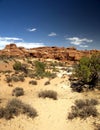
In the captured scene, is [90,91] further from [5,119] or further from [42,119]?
[5,119]

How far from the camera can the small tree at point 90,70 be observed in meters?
18.4

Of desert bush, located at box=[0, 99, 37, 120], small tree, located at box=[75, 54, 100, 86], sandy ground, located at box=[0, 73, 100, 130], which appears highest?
small tree, located at box=[75, 54, 100, 86]

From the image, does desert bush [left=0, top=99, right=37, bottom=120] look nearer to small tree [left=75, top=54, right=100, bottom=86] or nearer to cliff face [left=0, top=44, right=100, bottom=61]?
small tree [left=75, top=54, right=100, bottom=86]

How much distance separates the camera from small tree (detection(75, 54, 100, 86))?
1836 centimetres

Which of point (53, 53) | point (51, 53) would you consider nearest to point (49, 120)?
point (53, 53)

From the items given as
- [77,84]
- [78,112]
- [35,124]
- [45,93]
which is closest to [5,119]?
[35,124]

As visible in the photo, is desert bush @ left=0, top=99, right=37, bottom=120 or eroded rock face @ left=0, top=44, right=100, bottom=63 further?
eroded rock face @ left=0, top=44, right=100, bottom=63

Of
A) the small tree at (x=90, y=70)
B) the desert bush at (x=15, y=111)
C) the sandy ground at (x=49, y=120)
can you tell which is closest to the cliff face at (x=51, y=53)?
the small tree at (x=90, y=70)

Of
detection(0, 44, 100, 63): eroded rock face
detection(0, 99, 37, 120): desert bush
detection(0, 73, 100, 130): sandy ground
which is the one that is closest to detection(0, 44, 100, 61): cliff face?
detection(0, 44, 100, 63): eroded rock face

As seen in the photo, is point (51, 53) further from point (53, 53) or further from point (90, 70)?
point (90, 70)

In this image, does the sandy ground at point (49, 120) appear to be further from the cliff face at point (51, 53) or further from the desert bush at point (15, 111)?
the cliff face at point (51, 53)

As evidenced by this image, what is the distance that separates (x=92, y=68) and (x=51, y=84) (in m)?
4.33

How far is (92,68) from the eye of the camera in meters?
18.8

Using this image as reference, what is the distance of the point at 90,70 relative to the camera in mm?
18766
